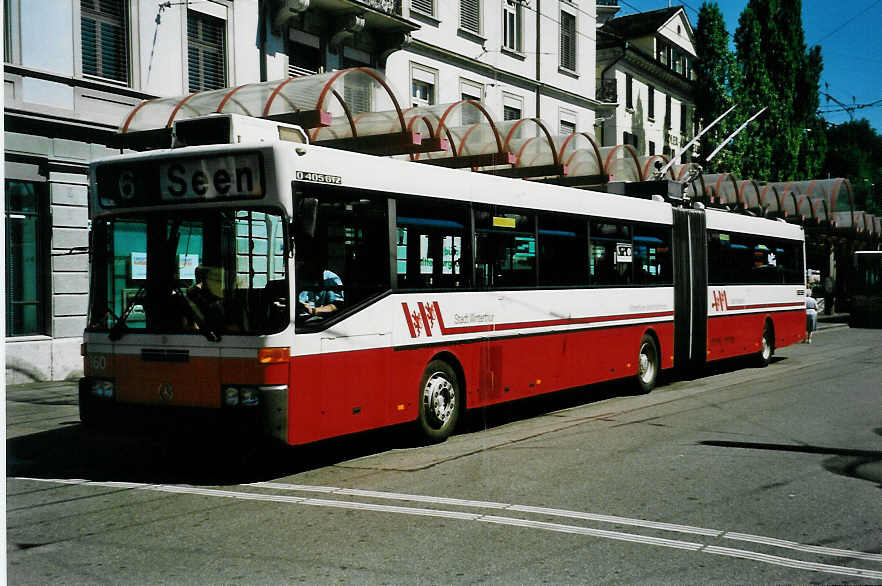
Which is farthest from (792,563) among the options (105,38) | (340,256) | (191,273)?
(105,38)

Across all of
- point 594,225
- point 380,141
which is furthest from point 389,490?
point 380,141

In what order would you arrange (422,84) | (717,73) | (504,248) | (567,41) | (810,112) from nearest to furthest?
(504,248) < (422,84) < (567,41) < (717,73) < (810,112)

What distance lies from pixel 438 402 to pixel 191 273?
310cm

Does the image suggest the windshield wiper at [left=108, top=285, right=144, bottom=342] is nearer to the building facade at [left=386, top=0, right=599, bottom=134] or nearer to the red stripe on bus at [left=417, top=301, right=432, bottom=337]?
the red stripe on bus at [left=417, top=301, right=432, bottom=337]

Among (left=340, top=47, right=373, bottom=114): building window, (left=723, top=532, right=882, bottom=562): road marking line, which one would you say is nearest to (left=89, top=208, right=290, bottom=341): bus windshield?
(left=723, top=532, right=882, bottom=562): road marking line

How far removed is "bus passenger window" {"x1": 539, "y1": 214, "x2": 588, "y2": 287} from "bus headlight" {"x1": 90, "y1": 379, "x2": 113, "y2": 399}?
5582mm

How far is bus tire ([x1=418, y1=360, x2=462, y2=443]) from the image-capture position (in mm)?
9930

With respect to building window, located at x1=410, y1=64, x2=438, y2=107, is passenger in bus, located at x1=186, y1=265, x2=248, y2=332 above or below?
below

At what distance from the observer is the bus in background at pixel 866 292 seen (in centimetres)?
3766

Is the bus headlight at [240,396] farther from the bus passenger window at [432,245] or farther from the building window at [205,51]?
the building window at [205,51]

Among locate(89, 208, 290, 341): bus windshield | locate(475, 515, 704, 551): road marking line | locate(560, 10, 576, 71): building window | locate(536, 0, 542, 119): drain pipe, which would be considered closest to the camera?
locate(475, 515, 704, 551): road marking line

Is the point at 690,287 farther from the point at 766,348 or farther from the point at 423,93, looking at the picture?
the point at 423,93

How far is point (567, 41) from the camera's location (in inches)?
1348

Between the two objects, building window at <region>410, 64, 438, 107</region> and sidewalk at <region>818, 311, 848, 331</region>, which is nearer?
building window at <region>410, 64, 438, 107</region>
